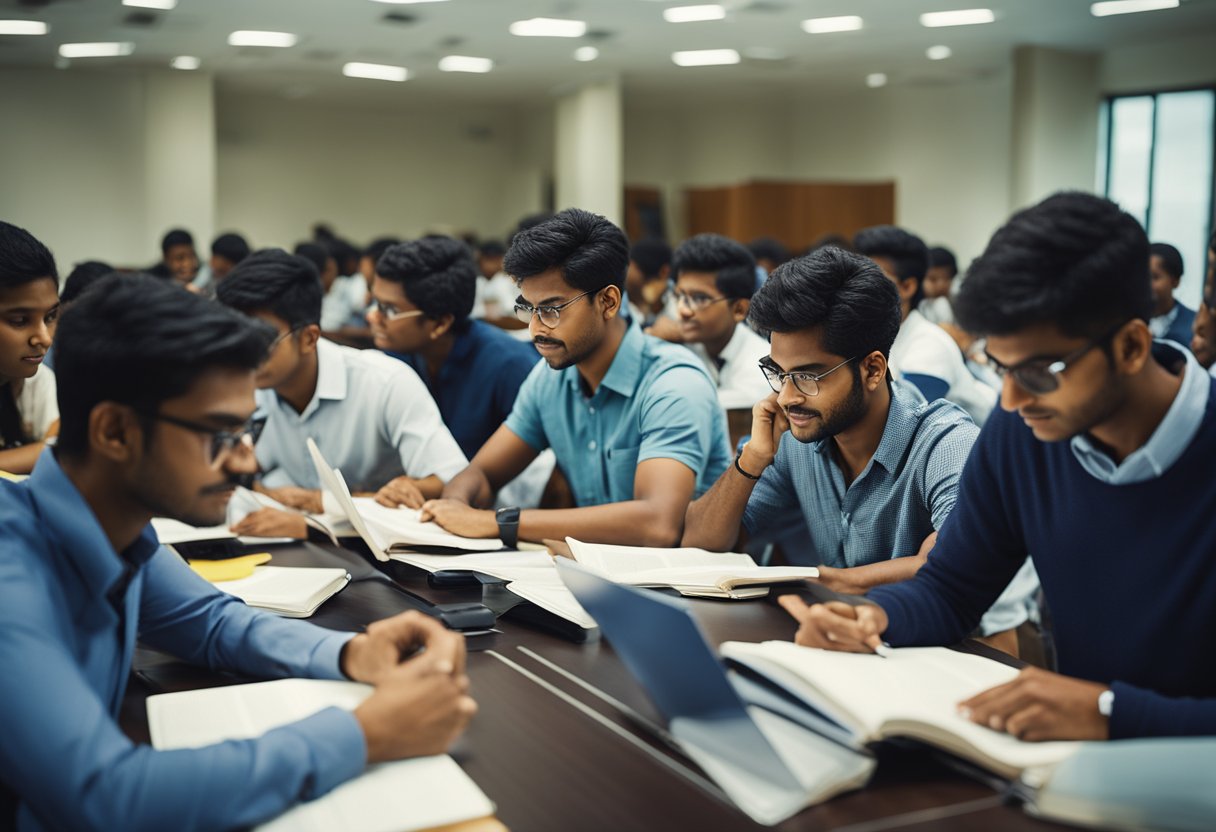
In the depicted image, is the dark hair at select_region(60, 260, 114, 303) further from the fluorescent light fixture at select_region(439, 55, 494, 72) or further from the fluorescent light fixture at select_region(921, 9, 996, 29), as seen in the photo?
the fluorescent light fixture at select_region(439, 55, 494, 72)

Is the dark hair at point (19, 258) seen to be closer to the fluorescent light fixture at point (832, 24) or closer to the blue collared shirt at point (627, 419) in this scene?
the blue collared shirt at point (627, 419)

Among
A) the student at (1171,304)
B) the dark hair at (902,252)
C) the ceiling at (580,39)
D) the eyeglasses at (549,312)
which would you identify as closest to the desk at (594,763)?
the eyeglasses at (549,312)

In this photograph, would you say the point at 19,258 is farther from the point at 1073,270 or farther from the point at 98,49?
the point at 98,49

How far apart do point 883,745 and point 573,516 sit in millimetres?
1141

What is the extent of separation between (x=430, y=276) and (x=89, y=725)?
233cm

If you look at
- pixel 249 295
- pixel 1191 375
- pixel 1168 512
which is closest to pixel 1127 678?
pixel 1168 512

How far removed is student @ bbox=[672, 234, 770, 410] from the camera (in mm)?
4031

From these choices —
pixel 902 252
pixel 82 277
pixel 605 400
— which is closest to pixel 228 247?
pixel 82 277

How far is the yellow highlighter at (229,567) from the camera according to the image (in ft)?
6.23

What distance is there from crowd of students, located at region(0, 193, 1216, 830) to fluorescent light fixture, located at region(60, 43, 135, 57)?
9124 mm

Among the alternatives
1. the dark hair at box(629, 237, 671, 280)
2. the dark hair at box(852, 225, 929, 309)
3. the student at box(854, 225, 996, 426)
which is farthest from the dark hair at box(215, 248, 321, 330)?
the dark hair at box(629, 237, 671, 280)

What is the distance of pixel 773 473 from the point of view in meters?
2.29

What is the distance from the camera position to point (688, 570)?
6.14ft

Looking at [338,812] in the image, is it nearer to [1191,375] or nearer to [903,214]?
[1191,375]
